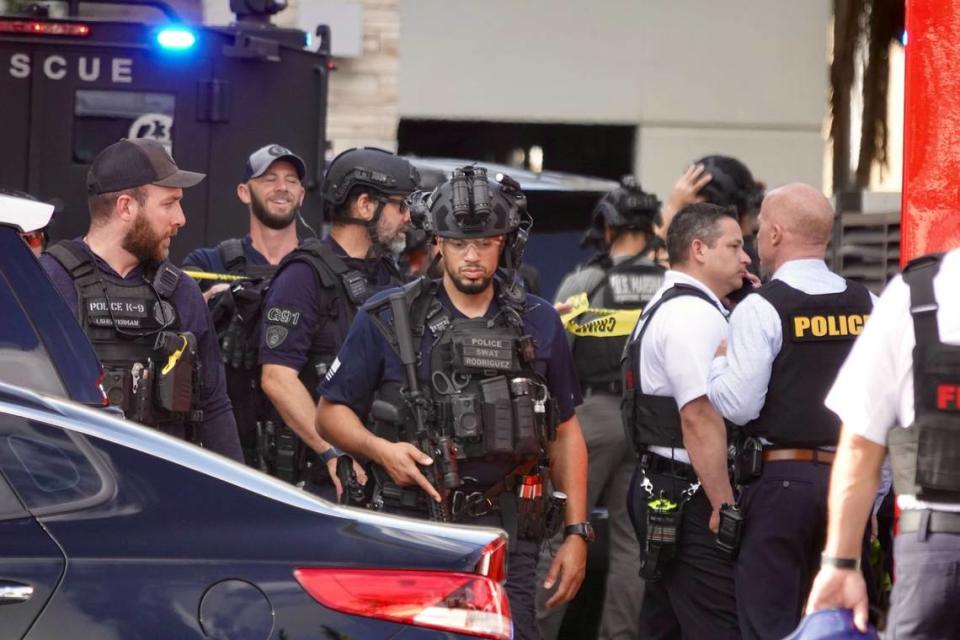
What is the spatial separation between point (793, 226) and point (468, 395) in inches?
53.3

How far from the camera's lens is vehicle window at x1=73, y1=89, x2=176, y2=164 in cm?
926

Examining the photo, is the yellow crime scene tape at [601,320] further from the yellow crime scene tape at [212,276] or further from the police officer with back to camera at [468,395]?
the police officer with back to camera at [468,395]

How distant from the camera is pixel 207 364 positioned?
650 cm

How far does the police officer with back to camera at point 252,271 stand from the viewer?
7.67 metres

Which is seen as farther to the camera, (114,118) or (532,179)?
(532,179)

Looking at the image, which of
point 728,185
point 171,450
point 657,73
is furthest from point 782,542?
point 657,73

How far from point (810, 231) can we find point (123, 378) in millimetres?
2363

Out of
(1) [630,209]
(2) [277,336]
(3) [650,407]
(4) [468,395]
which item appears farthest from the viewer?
(1) [630,209]

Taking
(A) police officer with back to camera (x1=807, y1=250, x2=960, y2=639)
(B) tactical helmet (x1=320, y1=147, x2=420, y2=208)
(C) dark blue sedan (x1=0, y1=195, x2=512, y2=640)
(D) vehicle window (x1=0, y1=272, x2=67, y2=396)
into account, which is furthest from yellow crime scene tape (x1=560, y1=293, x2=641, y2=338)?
(C) dark blue sedan (x1=0, y1=195, x2=512, y2=640)

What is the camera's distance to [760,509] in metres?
6.39

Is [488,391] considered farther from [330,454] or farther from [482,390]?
[330,454]

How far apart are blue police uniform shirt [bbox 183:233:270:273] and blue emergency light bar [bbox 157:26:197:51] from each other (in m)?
1.19

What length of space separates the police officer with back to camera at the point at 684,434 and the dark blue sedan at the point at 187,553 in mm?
2630

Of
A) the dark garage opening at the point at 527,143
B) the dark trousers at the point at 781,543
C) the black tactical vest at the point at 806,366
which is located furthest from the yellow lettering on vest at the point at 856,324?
the dark garage opening at the point at 527,143
